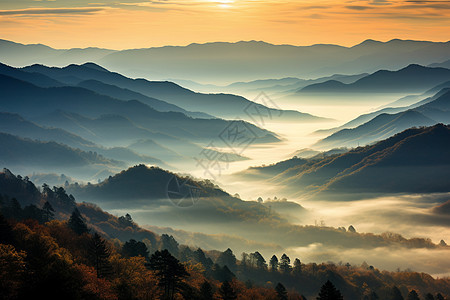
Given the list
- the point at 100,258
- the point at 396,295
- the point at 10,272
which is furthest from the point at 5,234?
the point at 396,295

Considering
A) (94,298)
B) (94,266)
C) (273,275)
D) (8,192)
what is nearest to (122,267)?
(94,266)

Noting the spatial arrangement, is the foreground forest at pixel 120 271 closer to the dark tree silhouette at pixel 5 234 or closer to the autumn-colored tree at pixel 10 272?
the autumn-colored tree at pixel 10 272

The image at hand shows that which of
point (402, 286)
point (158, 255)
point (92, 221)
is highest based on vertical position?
point (92, 221)

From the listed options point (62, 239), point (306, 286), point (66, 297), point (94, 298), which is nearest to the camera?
point (66, 297)

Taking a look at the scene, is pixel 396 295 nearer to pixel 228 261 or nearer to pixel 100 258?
pixel 228 261

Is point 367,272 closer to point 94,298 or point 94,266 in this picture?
point 94,266

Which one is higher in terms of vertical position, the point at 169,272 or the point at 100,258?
the point at 100,258

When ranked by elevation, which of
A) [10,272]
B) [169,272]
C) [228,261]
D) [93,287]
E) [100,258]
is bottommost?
[93,287]

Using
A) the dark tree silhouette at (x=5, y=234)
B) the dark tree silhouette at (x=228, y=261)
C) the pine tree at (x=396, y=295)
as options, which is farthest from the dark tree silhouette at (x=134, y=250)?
the pine tree at (x=396, y=295)

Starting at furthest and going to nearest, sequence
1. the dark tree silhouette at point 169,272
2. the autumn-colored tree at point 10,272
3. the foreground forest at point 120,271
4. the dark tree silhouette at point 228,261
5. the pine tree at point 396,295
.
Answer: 1. the dark tree silhouette at point 228,261
2. the pine tree at point 396,295
3. the dark tree silhouette at point 169,272
4. the foreground forest at point 120,271
5. the autumn-colored tree at point 10,272
